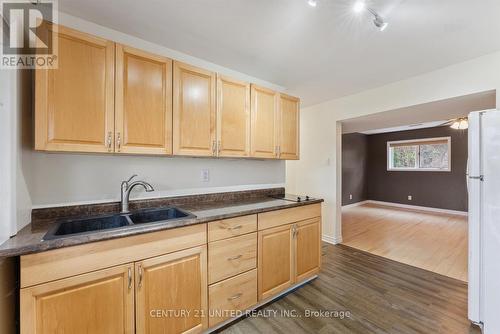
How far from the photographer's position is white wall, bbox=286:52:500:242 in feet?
7.16

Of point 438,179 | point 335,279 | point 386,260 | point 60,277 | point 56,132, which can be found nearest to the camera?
point 60,277

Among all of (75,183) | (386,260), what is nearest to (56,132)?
(75,183)

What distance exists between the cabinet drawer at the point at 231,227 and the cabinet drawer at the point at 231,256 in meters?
0.04

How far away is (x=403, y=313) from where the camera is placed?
184cm

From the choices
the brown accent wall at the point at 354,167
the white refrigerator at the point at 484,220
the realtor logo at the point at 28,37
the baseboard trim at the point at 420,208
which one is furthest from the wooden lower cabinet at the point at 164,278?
the baseboard trim at the point at 420,208

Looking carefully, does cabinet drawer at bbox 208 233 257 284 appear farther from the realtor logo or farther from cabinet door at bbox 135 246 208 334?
the realtor logo

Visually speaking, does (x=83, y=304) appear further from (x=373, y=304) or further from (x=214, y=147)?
(x=373, y=304)

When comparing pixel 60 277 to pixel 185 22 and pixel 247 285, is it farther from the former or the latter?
pixel 185 22

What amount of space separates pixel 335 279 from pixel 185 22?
2.95m

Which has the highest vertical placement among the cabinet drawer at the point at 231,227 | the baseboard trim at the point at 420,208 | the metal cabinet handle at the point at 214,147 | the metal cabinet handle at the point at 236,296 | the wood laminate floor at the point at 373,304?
the metal cabinet handle at the point at 214,147

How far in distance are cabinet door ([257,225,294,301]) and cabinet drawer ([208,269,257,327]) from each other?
3.6 inches

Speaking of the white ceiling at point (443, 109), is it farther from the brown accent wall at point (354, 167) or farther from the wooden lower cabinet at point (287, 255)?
the brown accent wall at point (354, 167)

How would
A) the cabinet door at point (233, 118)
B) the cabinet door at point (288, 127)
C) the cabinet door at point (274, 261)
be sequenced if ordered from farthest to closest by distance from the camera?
the cabinet door at point (288, 127), the cabinet door at point (233, 118), the cabinet door at point (274, 261)

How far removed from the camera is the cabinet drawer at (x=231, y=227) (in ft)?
5.20
